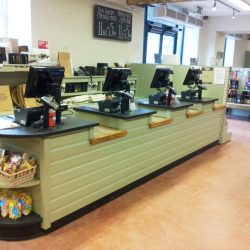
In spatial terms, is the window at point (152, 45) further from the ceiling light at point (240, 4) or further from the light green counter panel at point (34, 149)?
the light green counter panel at point (34, 149)

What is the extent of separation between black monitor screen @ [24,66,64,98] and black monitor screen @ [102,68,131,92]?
834 mm

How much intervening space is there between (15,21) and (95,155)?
9.52 ft

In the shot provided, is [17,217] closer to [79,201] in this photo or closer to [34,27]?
[79,201]

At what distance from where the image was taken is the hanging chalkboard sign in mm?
5512

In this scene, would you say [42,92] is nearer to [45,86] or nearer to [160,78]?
[45,86]

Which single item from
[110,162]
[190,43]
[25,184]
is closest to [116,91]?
[110,162]

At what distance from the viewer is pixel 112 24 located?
19.1 feet

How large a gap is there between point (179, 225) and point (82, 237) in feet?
3.15

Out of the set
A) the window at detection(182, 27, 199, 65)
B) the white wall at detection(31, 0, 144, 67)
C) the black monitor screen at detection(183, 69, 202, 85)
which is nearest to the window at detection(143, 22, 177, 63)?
the window at detection(182, 27, 199, 65)

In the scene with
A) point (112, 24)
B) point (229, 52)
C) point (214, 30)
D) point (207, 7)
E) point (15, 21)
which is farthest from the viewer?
point (229, 52)

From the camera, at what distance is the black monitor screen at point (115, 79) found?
135 inches

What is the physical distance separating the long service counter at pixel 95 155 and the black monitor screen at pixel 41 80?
352 mm

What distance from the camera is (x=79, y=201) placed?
287cm

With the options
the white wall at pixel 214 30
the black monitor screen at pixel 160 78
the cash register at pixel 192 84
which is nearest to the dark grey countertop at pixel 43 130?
the black monitor screen at pixel 160 78
